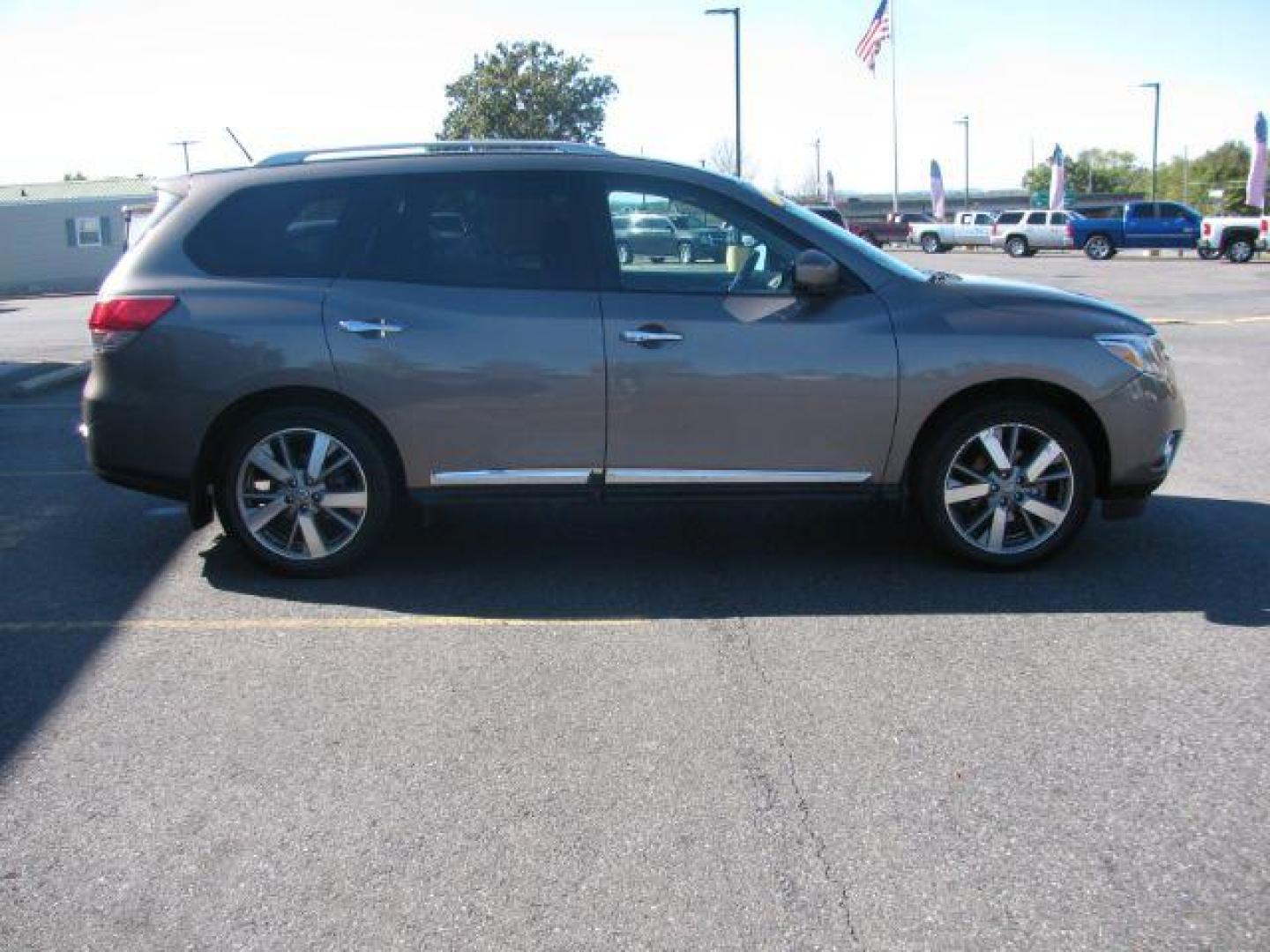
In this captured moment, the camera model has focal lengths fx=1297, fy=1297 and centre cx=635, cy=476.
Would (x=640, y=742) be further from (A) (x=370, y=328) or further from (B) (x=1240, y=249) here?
(B) (x=1240, y=249)

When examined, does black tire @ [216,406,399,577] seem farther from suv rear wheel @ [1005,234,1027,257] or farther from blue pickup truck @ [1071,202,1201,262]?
suv rear wheel @ [1005,234,1027,257]

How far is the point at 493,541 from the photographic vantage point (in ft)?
21.9

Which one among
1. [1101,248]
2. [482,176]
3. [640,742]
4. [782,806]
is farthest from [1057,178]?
[782,806]

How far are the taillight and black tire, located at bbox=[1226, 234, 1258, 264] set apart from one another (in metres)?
39.3

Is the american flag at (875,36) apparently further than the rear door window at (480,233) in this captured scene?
Yes

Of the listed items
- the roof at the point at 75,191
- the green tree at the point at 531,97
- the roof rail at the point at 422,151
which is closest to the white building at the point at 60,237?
the roof at the point at 75,191

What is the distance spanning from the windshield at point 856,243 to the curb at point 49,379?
859 centimetres

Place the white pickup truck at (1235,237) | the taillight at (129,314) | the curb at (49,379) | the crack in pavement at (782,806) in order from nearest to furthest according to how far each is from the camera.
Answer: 1. the crack in pavement at (782,806)
2. the taillight at (129,314)
3. the curb at (49,379)
4. the white pickup truck at (1235,237)

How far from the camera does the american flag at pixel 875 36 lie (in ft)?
136

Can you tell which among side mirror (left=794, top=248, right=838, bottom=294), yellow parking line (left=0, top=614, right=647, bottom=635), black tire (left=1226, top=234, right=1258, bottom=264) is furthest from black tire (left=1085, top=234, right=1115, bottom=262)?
yellow parking line (left=0, top=614, right=647, bottom=635)

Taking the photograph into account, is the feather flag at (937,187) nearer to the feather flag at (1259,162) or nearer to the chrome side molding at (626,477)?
the feather flag at (1259,162)

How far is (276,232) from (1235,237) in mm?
39152

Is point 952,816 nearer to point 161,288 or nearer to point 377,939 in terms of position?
point 377,939

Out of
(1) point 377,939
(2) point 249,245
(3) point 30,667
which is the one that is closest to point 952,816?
(1) point 377,939
